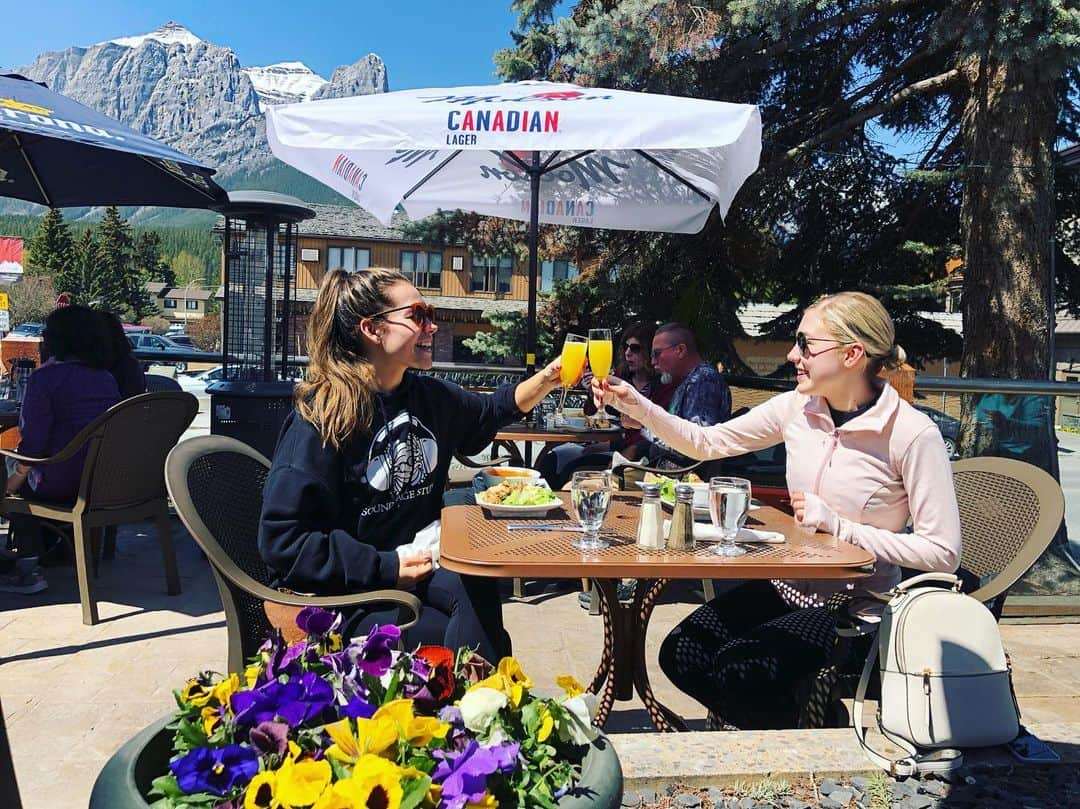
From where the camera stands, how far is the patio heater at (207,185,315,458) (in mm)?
6016

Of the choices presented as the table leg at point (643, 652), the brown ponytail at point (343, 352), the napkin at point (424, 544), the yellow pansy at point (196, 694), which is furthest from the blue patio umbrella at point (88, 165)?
the yellow pansy at point (196, 694)

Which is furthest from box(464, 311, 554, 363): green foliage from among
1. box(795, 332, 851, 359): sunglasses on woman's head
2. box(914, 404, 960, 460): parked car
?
box(795, 332, 851, 359): sunglasses on woman's head

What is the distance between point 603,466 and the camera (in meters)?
5.22

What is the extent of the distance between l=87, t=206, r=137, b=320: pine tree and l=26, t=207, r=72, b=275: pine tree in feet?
12.5

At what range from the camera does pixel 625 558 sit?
7.01 feet

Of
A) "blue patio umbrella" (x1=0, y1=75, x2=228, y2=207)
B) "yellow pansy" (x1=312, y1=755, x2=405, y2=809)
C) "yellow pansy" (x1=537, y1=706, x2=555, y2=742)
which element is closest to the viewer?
"yellow pansy" (x1=312, y1=755, x2=405, y2=809)

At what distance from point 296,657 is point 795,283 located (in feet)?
38.2

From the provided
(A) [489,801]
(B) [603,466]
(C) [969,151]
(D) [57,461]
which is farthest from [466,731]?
(C) [969,151]

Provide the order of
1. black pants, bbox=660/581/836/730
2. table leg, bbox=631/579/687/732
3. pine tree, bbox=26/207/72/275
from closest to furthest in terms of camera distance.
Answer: black pants, bbox=660/581/836/730 → table leg, bbox=631/579/687/732 → pine tree, bbox=26/207/72/275

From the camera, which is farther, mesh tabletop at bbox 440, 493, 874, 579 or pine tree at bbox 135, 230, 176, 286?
pine tree at bbox 135, 230, 176, 286

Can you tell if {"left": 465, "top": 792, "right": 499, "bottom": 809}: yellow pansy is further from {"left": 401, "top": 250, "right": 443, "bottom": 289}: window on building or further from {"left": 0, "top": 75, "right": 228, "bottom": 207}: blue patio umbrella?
{"left": 401, "top": 250, "right": 443, "bottom": 289}: window on building

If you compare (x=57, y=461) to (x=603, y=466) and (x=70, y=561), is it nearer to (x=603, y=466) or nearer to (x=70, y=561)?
(x=70, y=561)

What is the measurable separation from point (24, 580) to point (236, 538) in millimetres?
2751

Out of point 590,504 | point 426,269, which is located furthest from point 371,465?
point 426,269
